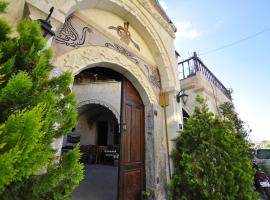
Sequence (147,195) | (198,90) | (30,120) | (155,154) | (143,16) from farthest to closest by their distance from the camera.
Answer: (198,90) → (143,16) → (155,154) → (147,195) → (30,120)

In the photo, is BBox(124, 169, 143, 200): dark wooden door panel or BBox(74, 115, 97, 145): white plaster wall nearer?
BBox(124, 169, 143, 200): dark wooden door panel

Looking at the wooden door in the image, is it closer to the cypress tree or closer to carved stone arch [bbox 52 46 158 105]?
carved stone arch [bbox 52 46 158 105]

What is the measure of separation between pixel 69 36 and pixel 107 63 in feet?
2.45

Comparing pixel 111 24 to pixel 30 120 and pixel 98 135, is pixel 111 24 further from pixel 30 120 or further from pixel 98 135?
pixel 98 135

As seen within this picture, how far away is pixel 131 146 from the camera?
3297mm

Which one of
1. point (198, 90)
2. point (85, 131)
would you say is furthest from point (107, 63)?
point (85, 131)

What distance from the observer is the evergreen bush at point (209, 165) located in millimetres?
2820

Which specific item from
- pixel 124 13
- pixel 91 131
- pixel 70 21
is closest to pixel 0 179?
pixel 70 21

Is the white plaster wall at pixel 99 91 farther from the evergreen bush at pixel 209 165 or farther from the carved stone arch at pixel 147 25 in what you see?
the evergreen bush at pixel 209 165

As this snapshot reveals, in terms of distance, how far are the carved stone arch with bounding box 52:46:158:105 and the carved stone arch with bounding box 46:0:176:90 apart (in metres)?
0.65

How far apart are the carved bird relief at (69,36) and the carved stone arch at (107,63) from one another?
0.11 meters

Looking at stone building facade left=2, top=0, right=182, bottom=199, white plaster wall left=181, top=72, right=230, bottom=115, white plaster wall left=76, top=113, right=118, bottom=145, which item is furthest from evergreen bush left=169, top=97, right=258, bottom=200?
white plaster wall left=76, top=113, right=118, bottom=145

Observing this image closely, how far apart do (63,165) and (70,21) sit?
7.14 feet

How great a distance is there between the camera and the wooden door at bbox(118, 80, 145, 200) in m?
3.05
